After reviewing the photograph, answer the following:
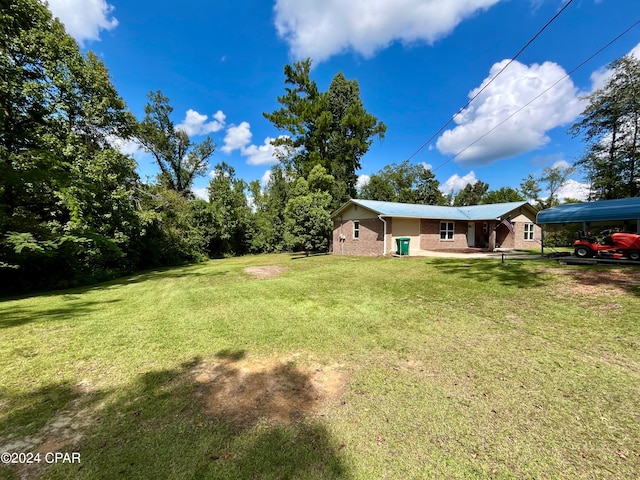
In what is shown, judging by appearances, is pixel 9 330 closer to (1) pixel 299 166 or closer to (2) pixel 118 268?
(2) pixel 118 268

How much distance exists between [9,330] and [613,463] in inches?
348

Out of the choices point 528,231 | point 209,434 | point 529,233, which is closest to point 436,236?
point 528,231

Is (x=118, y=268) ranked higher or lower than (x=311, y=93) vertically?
lower

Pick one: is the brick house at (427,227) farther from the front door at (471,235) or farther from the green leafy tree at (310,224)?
the green leafy tree at (310,224)

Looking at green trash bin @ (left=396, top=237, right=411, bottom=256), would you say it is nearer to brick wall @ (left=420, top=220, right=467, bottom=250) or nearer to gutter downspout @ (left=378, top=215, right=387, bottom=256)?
gutter downspout @ (left=378, top=215, right=387, bottom=256)

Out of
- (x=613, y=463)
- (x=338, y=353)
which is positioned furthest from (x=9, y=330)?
(x=613, y=463)

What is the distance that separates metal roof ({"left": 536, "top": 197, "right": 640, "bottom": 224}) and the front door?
368 inches

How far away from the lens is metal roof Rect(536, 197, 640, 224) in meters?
9.76

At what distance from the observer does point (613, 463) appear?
2113mm

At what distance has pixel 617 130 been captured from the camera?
68.0 feet

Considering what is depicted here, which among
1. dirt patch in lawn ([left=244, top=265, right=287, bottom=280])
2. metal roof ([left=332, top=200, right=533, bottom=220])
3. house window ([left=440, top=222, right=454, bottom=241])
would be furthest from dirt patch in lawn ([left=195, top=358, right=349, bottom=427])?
house window ([left=440, top=222, right=454, bottom=241])

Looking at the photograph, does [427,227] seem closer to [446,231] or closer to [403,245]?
[446,231]

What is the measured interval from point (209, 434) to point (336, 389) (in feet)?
4.55

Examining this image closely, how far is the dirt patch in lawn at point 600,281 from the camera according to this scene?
6.27m
